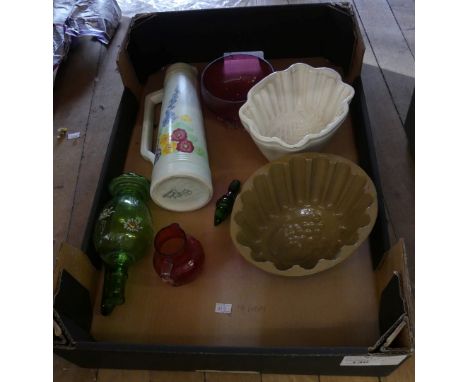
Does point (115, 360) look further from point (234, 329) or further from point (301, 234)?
point (301, 234)

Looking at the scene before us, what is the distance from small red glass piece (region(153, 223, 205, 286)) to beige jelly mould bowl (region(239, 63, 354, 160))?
0.61 feet

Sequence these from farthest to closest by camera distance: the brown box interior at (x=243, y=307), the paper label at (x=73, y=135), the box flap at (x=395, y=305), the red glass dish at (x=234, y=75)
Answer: the paper label at (x=73, y=135), the red glass dish at (x=234, y=75), the brown box interior at (x=243, y=307), the box flap at (x=395, y=305)

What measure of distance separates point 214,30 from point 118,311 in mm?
541

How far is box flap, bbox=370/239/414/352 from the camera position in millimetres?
438

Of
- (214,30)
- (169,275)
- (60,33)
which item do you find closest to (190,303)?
(169,275)

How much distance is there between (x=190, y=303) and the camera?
58 centimetres

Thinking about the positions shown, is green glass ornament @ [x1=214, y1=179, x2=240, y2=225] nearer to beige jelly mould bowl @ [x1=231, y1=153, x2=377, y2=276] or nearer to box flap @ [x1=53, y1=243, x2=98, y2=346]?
beige jelly mould bowl @ [x1=231, y1=153, x2=377, y2=276]

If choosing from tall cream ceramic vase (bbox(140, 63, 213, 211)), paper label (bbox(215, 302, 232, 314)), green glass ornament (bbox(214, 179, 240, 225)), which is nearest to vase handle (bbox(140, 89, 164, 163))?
tall cream ceramic vase (bbox(140, 63, 213, 211))

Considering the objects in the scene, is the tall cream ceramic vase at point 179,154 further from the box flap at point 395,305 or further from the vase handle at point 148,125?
the box flap at point 395,305

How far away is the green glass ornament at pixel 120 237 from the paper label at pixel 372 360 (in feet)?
0.98

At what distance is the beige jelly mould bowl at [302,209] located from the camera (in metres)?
0.59

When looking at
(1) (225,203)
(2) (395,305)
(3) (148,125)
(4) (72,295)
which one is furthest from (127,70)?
(2) (395,305)

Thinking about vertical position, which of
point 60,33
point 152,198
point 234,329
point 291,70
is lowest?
point 234,329

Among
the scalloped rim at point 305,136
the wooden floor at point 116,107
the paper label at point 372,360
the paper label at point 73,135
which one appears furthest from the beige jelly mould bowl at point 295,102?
the paper label at point 73,135
